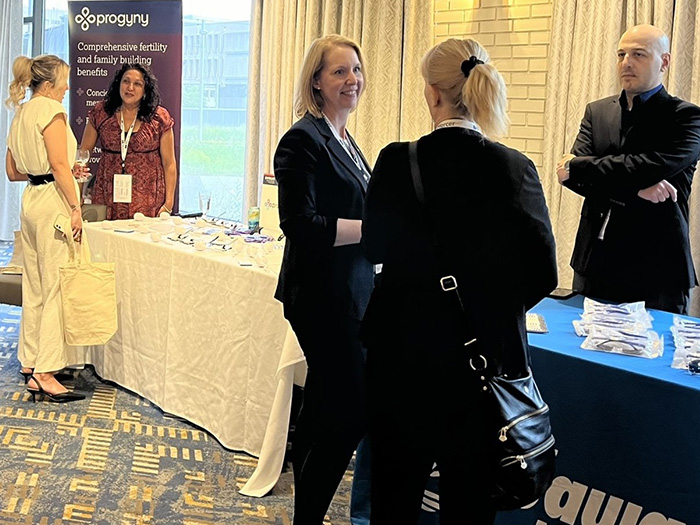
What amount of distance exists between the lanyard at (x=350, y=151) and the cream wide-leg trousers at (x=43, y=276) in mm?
1886

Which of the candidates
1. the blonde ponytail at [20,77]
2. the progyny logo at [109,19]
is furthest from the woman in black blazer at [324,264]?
the progyny logo at [109,19]

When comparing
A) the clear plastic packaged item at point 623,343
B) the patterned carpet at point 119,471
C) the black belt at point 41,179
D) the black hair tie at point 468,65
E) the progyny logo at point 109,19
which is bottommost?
the patterned carpet at point 119,471

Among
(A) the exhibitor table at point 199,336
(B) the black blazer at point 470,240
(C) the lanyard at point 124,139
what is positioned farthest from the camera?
(C) the lanyard at point 124,139

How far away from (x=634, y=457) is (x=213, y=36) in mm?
6155

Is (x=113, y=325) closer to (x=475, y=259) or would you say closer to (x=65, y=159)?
(x=65, y=159)

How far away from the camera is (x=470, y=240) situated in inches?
68.4

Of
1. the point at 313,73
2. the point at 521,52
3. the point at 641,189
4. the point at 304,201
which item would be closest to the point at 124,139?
the point at 521,52

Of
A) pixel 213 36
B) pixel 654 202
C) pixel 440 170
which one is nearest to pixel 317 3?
pixel 213 36

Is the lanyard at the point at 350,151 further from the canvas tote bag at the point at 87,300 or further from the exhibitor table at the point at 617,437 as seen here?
the canvas tote bag at the point at 87,300

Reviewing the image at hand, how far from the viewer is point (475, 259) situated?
174 cm

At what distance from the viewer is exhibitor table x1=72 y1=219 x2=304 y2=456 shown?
3279mm

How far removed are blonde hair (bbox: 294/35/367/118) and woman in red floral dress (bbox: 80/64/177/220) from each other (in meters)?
2.38

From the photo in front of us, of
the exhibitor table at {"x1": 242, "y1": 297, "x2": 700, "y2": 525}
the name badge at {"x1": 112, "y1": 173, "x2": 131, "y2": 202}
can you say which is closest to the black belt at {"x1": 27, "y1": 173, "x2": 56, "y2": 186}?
the name badge at {"x1": 112, "y1": 173, "x2": 131, "y2": 202}

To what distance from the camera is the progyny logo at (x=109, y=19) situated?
20.6ft
